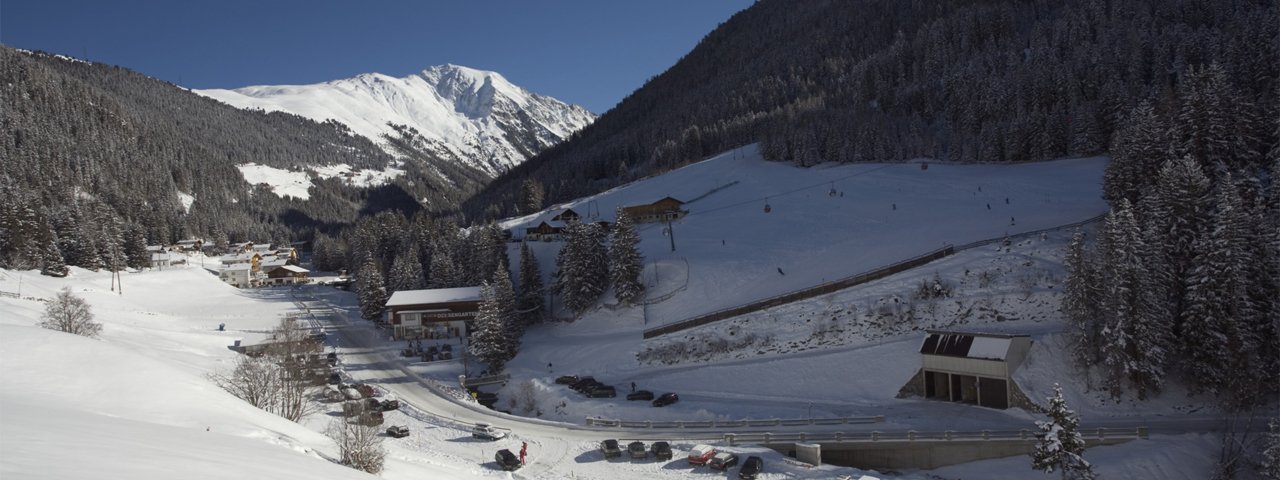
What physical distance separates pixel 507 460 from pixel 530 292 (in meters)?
38.9

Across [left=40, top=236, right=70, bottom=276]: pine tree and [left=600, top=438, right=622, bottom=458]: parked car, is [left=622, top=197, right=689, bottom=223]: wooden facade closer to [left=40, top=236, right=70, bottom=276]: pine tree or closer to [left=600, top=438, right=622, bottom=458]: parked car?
[left=600, top=438, right=622, bottom=458]: parked car

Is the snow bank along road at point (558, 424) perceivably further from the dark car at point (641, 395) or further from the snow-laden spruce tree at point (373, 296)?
the snow-laden spruce tree at point (373, 296)

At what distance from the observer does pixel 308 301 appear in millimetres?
95500

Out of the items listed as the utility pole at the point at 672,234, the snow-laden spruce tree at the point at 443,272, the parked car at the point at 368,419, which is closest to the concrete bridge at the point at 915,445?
the parked car at the point at 368,419

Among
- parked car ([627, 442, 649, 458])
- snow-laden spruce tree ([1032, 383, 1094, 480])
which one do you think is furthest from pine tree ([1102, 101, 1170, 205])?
parked car ([627, 442, 649, 458])

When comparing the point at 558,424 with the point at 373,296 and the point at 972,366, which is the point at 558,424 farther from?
the point at 373,296

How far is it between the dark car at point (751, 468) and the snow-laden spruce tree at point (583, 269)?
121 ft

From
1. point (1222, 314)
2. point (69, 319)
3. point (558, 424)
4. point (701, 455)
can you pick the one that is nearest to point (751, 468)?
point (701, 455)

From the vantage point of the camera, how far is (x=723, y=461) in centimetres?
3228

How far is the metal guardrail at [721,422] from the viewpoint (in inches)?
1489

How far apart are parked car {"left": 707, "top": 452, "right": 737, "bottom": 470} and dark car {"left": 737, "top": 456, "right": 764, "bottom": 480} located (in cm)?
61

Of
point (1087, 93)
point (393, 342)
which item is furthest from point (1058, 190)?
point (393, 342)

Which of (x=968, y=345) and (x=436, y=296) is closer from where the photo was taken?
(x=968, y=345)

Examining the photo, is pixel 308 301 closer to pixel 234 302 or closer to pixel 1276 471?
pixel 234 302
